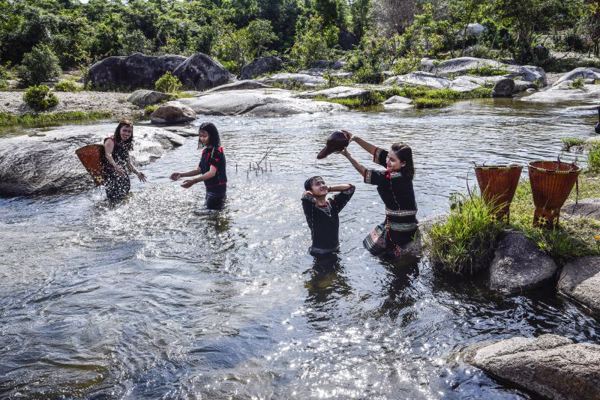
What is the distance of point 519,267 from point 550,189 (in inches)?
42.0

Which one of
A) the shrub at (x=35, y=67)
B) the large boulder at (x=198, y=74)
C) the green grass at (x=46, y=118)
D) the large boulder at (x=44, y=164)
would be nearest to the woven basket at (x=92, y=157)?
the large boulder at (x=44, y=164)

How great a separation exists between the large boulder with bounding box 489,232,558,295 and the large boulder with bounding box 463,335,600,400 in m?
1.35

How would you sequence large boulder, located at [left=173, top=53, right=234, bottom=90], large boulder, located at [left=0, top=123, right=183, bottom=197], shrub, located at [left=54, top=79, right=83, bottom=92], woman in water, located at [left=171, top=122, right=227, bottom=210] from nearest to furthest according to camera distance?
woman in water, located at [left=171, top=122, right=227, bottom=210] → large boulder, located at [left=0, top=123, right=183, bottom=197] → shrub, located at [left=54, top=79, right=83, bottom=92] → large boulder, located at [left=173, top=53, right=234, bottom=90]

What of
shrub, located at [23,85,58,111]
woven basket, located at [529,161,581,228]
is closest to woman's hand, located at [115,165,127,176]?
woven basket, located at [529,161,581,228]

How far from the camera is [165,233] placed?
27.0ft

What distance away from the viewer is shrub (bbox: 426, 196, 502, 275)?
6.09 meters

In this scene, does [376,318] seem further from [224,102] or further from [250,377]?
[224,102]

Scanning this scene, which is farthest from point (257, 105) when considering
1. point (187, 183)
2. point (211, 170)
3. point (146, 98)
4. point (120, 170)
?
point (187, 183)

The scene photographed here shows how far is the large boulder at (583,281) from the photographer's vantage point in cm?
517

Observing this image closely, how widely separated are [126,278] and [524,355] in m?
5.09

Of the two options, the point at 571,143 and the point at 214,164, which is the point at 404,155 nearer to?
the point at 214,164

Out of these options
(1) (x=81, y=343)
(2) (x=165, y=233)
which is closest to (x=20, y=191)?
(2) (x=165, y=233)

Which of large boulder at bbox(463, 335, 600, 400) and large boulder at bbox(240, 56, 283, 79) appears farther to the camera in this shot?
large boulder at bbox(240, 56, 283, 79)

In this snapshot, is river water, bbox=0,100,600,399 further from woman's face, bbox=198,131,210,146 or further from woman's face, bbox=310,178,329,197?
woman's face, bbox=198,131,210,146
